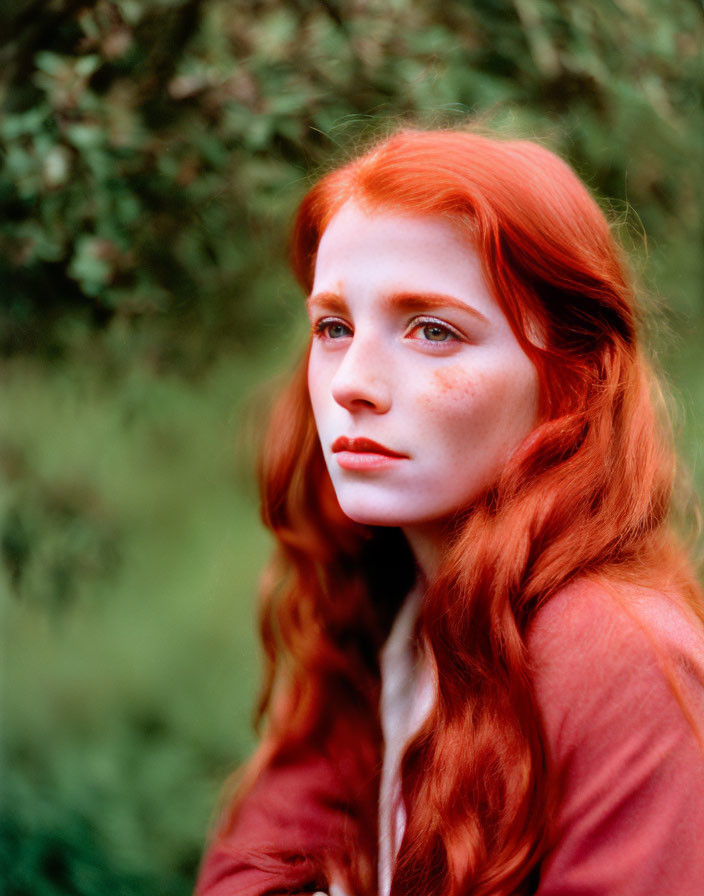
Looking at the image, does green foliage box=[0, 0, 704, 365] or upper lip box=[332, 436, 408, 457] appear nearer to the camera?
upper lip box=[332, 436, 408, 457]

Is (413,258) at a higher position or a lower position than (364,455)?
higher

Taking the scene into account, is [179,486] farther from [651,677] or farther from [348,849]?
[651,677]

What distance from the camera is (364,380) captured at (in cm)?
112

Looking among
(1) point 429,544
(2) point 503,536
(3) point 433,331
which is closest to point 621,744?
(2) point 503,536

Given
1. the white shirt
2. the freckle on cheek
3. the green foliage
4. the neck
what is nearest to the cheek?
the freckle on cheek

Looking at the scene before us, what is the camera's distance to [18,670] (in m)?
2.34

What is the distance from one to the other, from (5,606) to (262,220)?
3.42ft

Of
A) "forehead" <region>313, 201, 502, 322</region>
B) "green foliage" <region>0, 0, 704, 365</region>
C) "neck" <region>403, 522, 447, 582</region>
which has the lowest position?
"neck" <region>403, 522, 447, 582</region>

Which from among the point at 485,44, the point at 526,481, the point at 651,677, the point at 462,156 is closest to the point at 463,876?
the point at 651,677

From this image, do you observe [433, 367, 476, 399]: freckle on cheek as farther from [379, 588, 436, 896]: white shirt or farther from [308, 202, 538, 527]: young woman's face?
[379, 588, 436, 896]: white shirt

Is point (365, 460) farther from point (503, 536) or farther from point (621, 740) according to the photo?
point (621, 740)

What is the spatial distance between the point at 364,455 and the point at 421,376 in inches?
4.6

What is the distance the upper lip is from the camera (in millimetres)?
1138

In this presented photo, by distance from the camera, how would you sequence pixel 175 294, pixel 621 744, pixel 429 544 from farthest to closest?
pixel 175 294 → pixel 429 544 → pixel 621 744
